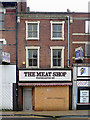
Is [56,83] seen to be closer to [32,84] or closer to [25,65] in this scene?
[32,84]

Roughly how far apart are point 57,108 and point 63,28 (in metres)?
7.73

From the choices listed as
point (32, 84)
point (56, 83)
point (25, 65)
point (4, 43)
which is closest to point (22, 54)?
point (25, 65)

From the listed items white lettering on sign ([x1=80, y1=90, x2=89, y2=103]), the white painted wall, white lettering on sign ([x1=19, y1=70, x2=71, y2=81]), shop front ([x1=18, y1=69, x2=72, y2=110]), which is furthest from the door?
white lettering on sign ([x1=80, y1=90, x2=89, y2=103])

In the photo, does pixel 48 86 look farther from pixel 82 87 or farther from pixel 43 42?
pixel 43 42

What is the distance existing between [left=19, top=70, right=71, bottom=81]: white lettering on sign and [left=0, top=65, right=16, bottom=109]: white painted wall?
3.22 ft

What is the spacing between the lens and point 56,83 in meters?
13.5

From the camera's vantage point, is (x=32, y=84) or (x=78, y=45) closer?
(x=32, y=84)

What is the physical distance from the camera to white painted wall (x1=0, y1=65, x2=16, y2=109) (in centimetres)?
1373

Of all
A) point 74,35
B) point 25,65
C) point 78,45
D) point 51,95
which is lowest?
point 51,95

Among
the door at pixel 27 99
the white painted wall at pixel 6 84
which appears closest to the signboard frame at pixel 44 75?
the white painted wall at pixel 6 84

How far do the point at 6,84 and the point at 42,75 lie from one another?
11.7ft

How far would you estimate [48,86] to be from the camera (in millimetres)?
13734

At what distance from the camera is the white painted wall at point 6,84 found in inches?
541

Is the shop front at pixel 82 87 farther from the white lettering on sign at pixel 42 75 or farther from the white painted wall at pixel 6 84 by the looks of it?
the white painted wall at pixel 6 84
